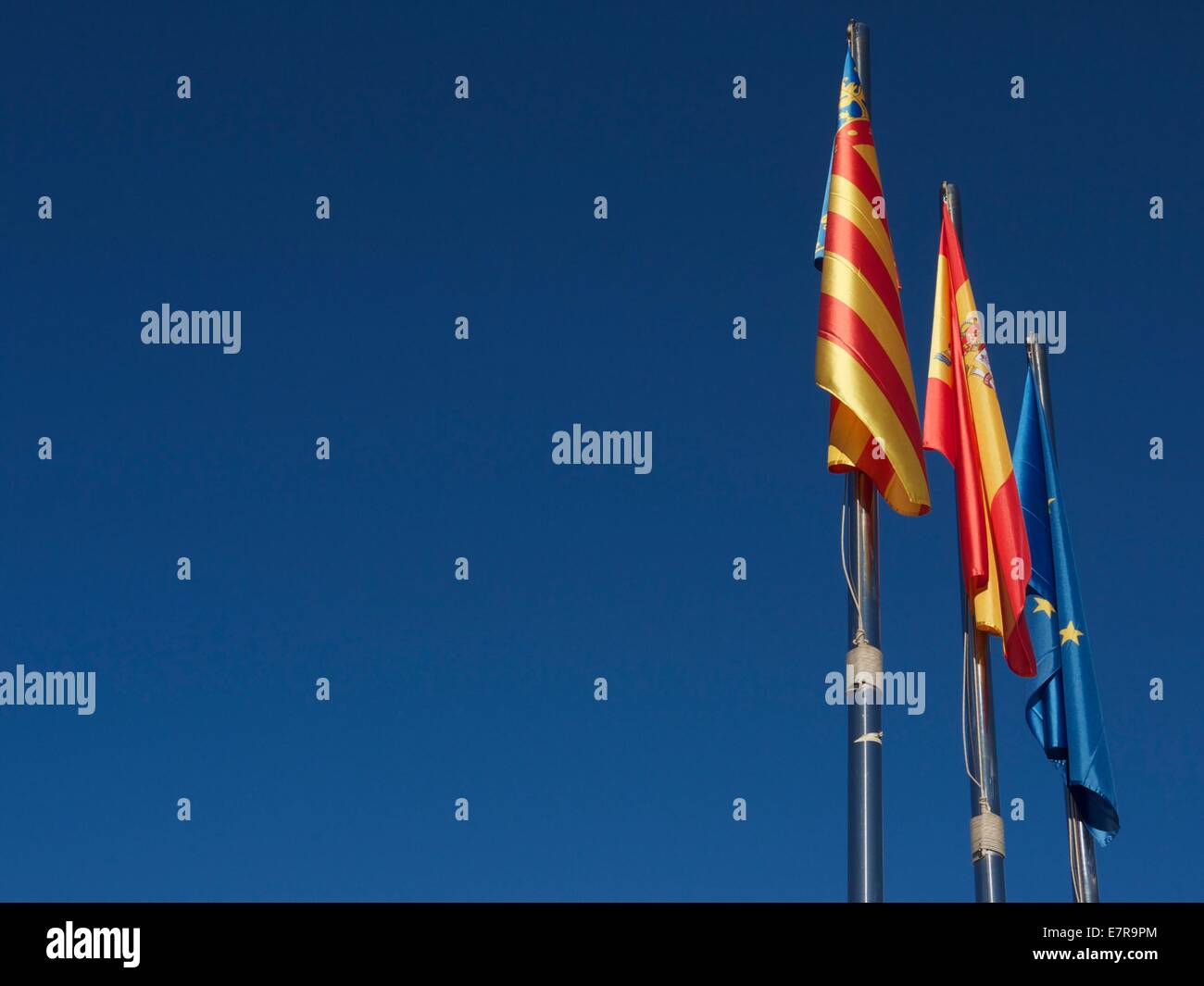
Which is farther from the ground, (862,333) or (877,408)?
(862,333)

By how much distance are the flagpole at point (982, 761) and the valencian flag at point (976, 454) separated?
0.18 m

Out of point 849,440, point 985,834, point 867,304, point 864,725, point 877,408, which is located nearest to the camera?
point 864,725

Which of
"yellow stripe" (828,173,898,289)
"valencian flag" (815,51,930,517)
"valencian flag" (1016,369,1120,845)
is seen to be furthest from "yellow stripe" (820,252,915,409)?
"valencian flag" (1016,369,1120,845)

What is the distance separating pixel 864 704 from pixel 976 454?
14.9 feet

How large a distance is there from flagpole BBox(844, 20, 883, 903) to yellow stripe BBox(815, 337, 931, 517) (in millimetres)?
245

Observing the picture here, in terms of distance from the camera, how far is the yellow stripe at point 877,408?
1093 cm

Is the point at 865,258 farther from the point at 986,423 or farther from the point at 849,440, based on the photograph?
the point at 986,423

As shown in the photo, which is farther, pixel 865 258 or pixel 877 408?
pixel 865 258

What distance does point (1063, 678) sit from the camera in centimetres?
1502

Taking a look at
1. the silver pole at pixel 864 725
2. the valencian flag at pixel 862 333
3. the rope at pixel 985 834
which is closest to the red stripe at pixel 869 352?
the valencian flag at pixel 862 333

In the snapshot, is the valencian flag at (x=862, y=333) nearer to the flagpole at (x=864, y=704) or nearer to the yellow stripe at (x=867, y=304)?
the yellow stripe at (x=867, y=304)

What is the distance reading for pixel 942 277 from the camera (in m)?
14.6

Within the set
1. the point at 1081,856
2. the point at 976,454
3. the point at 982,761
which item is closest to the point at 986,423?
the point at 976,454
